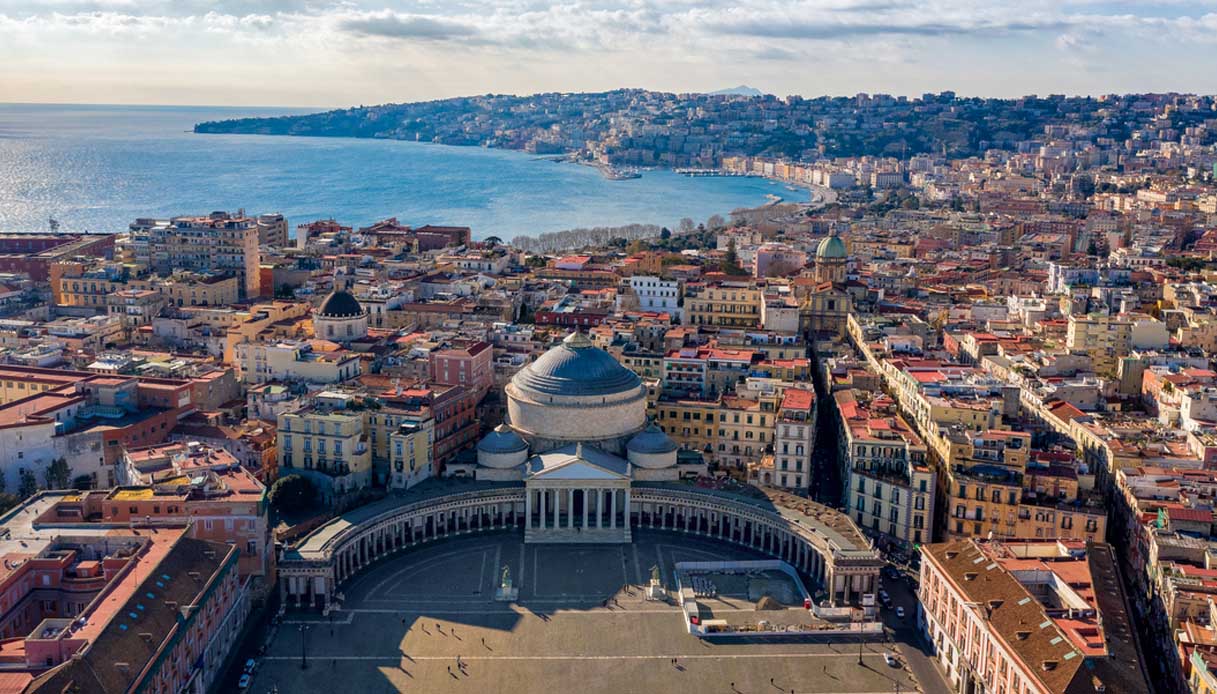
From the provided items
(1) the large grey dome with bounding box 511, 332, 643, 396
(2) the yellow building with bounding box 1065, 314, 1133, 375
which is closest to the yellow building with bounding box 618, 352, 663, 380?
(1) the large grey dome with bounding box 511, 332, 643, 396

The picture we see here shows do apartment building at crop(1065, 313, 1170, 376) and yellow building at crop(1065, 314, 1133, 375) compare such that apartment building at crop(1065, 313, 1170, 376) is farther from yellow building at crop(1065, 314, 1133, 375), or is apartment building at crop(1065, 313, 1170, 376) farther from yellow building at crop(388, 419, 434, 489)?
yellow building at crop(388, 419, 434, 489)

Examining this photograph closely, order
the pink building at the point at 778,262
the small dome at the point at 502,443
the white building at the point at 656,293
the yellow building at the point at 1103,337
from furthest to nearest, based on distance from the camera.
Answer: the pink building at the point at 778,262
the white building at the point at 656,293
the yellow building at the point at 1103,337
the small dome at the point at 502,443

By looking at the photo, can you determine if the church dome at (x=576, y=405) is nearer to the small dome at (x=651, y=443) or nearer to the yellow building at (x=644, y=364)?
the small dome at (x=651, y=443)

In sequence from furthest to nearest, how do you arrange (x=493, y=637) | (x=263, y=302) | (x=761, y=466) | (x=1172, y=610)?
(x=263, y=302) < (x=761, y=466) < (x=493, y=637) < (x=1172, y=610)

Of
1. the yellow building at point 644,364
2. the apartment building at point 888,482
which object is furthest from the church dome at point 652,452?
the yellow building at point 644,364

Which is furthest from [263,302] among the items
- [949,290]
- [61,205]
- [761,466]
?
[61,205]

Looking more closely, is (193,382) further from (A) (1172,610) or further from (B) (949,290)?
(B) (949,290)
